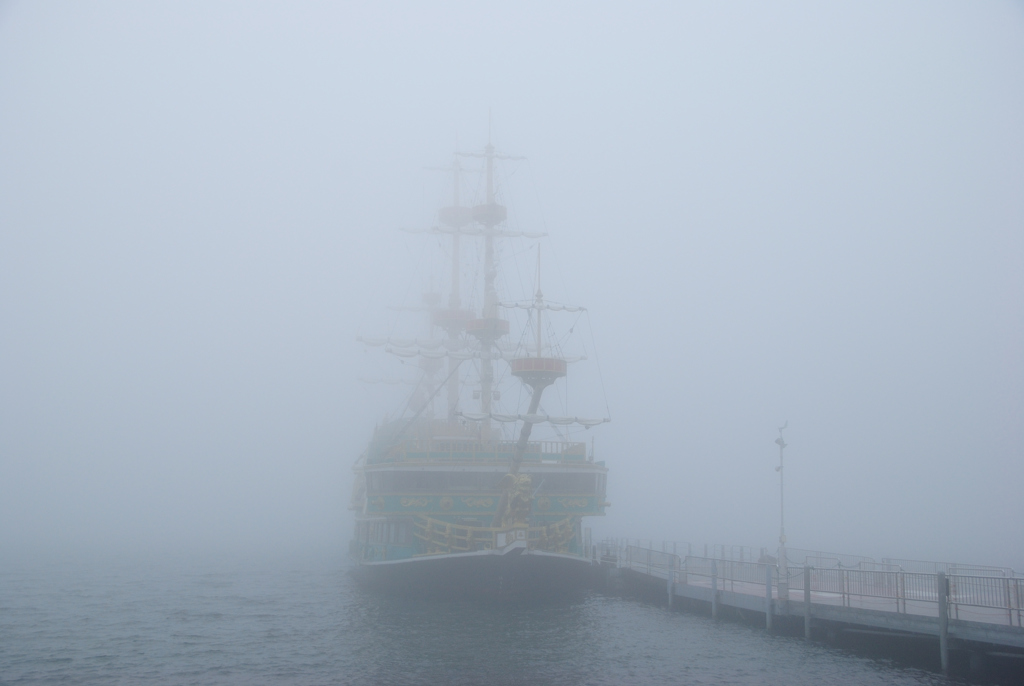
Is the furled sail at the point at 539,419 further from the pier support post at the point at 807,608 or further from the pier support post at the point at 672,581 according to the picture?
the pier support post at the point at 807,608

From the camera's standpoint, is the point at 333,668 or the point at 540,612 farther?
the point at 540,612

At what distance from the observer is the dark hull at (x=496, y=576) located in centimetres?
3228

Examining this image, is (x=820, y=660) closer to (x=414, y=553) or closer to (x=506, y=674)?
(x=506, y=674)

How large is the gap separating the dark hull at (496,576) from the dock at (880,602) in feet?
13.5

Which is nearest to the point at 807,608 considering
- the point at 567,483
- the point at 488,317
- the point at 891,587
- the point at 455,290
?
the point at 891,587

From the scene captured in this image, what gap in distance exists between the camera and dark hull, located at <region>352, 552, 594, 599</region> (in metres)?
32.3

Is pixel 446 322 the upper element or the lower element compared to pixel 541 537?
upper

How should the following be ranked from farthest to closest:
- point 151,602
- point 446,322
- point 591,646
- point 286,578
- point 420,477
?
point 446,322, point 286,578, point 151,602, point 420,477, point 591,646

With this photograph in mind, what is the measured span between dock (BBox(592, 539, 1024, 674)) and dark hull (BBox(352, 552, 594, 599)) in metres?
4.12

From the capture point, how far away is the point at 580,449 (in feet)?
128

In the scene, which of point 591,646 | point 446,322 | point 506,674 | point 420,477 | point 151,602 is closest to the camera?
point 506,674

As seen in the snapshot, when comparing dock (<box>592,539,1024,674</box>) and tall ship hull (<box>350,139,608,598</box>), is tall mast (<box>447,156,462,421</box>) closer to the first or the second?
tall ship hull (<box>350,139,608,598</box>)

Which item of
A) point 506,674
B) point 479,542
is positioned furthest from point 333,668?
point 479,542

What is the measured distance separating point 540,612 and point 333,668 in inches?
451
